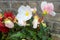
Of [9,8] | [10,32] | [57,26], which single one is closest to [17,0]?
[9,8]

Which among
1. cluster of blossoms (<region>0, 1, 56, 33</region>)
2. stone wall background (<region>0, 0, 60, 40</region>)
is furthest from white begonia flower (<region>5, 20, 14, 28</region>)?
stone wall background (<region>0, 0, 60, 40</region>)

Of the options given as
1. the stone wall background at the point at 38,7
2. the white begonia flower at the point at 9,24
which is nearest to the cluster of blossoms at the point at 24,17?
the white begonia flower at the point at 9,24

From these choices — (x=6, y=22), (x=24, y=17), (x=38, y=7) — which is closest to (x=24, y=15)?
(x=24, y=17)

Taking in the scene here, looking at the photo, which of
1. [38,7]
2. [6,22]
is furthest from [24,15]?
[38,7]

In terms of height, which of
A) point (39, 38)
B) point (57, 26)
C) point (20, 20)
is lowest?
point (57, 26)

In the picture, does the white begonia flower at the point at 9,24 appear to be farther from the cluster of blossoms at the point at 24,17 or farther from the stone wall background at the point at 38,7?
the stone wall background at the point at 38,7

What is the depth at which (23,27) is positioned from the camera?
1.24 metres

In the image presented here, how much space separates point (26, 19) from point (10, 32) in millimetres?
145

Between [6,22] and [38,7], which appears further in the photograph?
[38,7]

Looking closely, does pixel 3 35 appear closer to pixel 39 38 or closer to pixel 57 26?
pixel 39 38

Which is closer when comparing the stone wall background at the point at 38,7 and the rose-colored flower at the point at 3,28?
the rose-colored flower at the point at 3,28

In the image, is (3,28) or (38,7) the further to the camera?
(38,7)

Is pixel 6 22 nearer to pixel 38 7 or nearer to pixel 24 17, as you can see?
pixel 24 17

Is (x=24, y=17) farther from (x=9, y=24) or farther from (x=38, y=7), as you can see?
(x=38, y=7)
